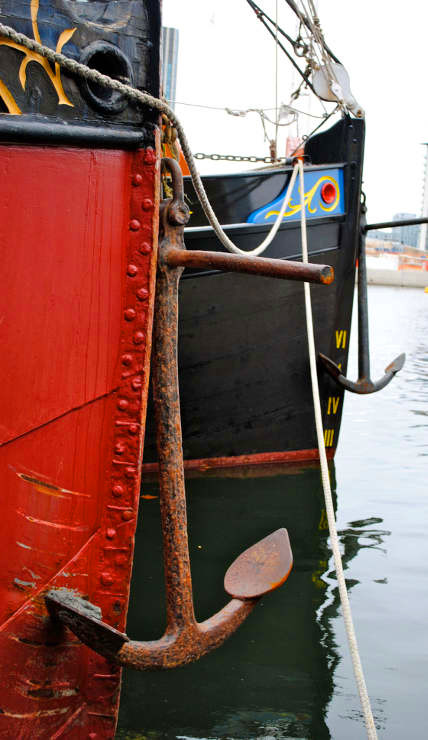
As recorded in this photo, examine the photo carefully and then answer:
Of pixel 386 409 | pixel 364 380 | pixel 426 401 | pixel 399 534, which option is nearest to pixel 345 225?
pixel 364 380

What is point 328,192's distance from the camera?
17.4 feet

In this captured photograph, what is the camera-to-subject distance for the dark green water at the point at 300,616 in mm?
2574

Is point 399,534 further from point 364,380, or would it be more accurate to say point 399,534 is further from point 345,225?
point 345,225

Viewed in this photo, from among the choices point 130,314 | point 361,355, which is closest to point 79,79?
point 130,314

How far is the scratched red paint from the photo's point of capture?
1668 mm

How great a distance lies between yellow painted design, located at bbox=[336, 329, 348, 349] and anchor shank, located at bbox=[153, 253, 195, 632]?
3.88 m

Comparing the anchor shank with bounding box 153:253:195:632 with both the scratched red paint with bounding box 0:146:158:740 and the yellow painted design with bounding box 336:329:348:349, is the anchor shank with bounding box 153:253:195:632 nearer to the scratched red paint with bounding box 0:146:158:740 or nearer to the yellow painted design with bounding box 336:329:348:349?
the scratched red paint with bounding box 0:146:158:740

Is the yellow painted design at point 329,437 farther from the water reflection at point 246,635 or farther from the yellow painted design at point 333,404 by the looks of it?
the water reflection at point 246,635

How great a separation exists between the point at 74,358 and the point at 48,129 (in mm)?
510

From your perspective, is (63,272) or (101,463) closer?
(63,272)

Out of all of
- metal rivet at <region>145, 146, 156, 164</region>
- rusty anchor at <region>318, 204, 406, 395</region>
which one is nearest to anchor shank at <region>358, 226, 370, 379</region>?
rusty anchor at <region>318, 204, 406, 395</region>

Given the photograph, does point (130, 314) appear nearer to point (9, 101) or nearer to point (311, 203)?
point (9, 101)

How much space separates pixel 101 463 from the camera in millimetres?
1866

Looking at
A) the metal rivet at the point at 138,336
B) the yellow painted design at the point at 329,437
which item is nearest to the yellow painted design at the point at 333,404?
the yellow painted design at the point at 329,437
